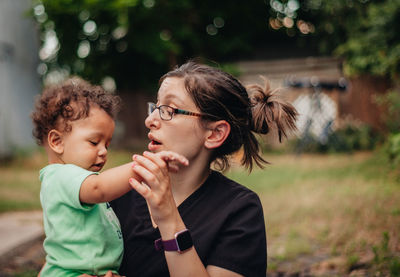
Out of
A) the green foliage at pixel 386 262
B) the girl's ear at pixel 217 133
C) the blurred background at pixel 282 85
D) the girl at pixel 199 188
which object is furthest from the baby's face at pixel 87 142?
the green foliage at pixel 386 262

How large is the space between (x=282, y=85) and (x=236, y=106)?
23.8 feet

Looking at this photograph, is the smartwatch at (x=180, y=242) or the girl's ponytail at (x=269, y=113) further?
the girl's ponytail at (x=269, y=113)

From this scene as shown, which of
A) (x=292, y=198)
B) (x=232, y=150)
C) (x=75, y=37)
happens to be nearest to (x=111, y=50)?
(x=75, y=37)

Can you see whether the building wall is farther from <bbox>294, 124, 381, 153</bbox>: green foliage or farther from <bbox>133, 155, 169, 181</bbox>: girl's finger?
<bbox>133, 155, 169, 181</bbox>: girl's finger

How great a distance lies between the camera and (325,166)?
8055 mm

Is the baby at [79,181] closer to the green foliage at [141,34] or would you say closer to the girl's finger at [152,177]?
the girl's finger at [152,177]

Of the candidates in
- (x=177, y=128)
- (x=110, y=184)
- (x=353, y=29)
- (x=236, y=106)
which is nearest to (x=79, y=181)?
(x=110, y=184)

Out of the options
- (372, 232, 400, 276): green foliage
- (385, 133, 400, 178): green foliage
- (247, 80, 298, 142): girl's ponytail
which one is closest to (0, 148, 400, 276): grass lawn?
(372, 232, 400, 276): green foliage

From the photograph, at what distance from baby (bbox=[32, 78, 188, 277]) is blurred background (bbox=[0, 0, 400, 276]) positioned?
1.80 metres

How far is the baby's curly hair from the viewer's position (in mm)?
1714

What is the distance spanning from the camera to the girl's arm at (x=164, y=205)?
1.34 m

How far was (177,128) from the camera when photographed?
1.61m

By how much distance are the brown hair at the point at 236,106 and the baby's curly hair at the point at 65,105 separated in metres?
0.29

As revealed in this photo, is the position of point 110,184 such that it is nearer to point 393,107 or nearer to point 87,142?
point 87,142
